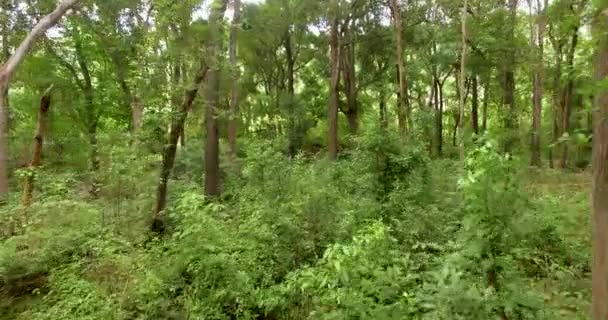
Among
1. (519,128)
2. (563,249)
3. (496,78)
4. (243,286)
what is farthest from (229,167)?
(496,78)

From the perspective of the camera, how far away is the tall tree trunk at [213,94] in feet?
31.5

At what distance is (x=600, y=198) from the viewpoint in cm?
362

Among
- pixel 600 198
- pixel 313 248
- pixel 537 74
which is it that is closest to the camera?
pixel 600 198

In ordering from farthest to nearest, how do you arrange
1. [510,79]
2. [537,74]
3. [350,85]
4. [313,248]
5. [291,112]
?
1. [291,112]
2. [350,85]
3. [510,79]
4. [537,74]
5. [313,248]

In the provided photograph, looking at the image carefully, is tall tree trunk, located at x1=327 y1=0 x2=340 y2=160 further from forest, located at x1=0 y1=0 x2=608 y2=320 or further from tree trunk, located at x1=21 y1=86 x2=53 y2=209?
tree trunk, located at x1=21 y1=86 x2=53 y2=209

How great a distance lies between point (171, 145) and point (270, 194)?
7.71 feet

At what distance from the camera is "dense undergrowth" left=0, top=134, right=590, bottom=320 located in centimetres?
392

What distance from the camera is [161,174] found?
9555mm

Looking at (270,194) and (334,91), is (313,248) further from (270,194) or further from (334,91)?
(334,91)

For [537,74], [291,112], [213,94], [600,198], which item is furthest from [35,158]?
[537,74]

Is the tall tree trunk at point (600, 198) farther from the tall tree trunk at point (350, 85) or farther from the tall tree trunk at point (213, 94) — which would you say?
the tall tree trunk at point (350, 85)

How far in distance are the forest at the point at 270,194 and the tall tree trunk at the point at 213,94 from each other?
53 mm

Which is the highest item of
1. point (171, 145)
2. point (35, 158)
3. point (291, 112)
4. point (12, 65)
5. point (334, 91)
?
point (334, 91)

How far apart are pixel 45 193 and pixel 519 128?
17.8 meters
